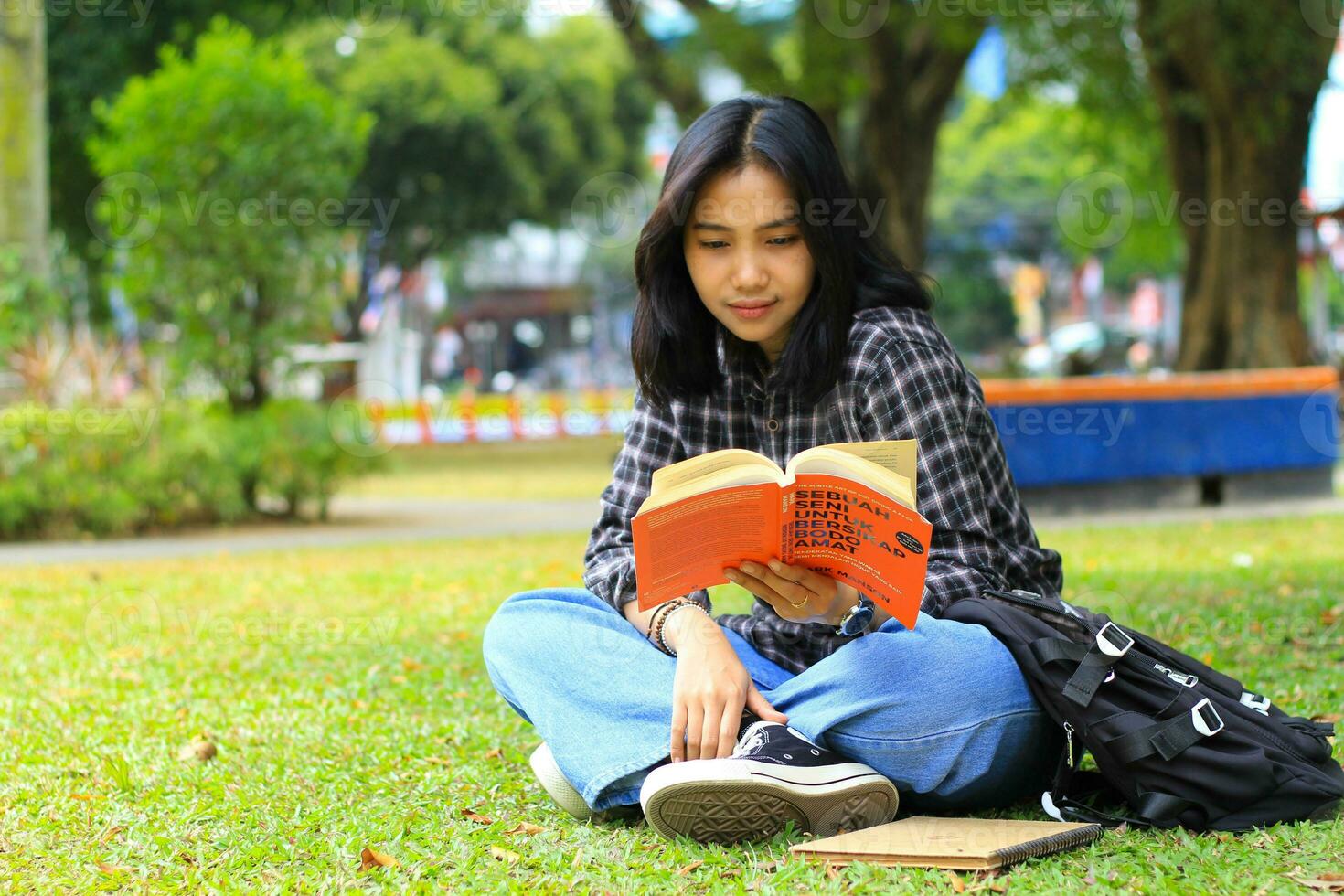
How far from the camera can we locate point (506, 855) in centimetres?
263

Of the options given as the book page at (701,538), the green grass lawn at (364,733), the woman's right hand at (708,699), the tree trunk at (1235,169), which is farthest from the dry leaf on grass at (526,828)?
the tree trunk at (1235,169)

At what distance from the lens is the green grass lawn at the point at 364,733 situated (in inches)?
97.4

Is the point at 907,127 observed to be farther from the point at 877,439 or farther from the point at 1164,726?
the point at 1164,726

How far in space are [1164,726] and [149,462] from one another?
8.20 metres

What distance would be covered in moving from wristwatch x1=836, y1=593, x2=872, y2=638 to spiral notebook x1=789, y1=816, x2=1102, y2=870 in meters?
0.33

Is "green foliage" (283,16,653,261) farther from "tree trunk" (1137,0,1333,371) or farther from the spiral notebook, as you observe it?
the spiral notebook

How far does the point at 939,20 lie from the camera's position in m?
12.4

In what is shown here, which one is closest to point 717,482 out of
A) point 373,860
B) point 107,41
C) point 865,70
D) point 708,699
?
point 708,699

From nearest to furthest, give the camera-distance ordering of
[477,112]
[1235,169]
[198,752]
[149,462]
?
[198,752], [149,462], [1235,169], [477,112]

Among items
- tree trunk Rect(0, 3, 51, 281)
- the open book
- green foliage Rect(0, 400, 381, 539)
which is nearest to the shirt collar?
the open book

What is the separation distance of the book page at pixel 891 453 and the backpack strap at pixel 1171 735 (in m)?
0.55

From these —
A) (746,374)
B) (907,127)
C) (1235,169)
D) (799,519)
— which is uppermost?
(907,127)

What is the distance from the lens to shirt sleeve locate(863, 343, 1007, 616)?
2637 mm

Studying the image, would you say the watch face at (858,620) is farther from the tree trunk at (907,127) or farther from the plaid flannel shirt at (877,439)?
the tree trunk at (907,127)
